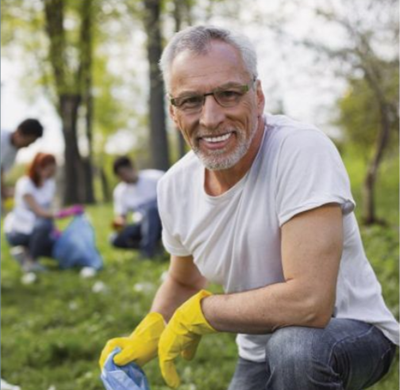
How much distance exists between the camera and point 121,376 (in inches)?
77.9

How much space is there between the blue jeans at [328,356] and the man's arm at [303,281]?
5 centimetres

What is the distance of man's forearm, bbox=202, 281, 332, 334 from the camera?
1705mm

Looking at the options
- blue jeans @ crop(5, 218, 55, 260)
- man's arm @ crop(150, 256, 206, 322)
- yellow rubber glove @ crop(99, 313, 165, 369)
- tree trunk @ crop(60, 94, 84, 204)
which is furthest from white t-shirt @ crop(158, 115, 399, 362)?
tree trunk @ crop(60, 94, 84, 204)

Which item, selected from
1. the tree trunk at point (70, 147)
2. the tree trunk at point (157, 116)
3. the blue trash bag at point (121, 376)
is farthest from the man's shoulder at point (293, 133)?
the tree trunk at point (70, 147)

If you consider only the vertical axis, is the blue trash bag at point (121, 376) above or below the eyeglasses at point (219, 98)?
below

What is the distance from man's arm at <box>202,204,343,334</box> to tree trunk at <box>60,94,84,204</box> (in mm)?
14735

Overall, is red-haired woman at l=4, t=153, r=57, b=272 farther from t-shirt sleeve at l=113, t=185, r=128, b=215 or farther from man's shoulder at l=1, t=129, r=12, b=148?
man's shoulder at l=1, t=129, r=12, b=148

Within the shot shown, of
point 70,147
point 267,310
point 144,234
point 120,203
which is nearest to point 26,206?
point 120,203

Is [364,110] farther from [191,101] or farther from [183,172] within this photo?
[191,101]

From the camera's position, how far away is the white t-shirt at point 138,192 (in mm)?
6891

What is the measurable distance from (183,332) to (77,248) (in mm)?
4515

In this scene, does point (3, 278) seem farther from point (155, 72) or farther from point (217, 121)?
point (217, 121)

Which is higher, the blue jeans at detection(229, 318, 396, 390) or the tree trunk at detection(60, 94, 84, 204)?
the blue jeans at detection(229, 318, 396, 390)

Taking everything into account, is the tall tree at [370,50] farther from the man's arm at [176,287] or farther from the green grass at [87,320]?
the man's arm at [176,287]
